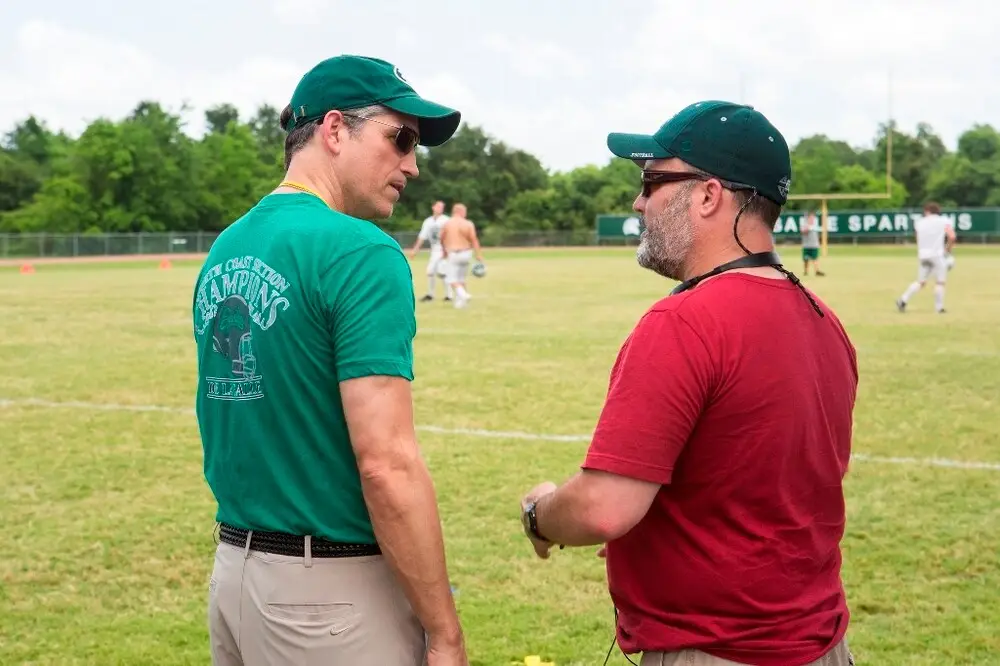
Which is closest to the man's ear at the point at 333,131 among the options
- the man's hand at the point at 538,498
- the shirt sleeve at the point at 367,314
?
the shirt sleeve at the point at 367,314

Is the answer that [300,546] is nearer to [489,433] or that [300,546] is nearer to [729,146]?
[729,146]

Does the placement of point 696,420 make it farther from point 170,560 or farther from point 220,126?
point 220,126

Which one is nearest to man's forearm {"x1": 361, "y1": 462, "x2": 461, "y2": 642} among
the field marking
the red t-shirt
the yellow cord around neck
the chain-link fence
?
the red t-shirt

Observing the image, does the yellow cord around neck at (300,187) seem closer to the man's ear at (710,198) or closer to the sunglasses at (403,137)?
the sunglasses at (403,137)

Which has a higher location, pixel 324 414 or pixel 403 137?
pixel 403 137

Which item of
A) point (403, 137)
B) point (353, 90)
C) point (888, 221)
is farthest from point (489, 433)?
point (888, 221)

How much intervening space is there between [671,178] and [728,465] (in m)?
0.69

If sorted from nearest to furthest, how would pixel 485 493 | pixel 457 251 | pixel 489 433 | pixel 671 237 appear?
1. pixel 671 237
2. pixel 485 493
3. pixel 489 433
4. pixel 457 251

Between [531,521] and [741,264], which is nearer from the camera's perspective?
[741,264]

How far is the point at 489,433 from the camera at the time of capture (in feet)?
31.5

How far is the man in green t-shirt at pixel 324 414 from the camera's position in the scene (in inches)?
95.7

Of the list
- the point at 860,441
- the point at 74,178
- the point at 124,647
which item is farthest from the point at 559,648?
the point at 74,178

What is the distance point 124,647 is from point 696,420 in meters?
3.57

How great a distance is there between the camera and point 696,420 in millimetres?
2465
